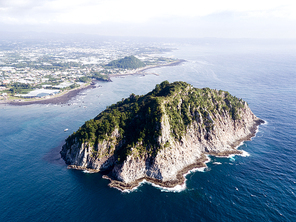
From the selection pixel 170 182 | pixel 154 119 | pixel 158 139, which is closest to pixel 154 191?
pixel 170 182

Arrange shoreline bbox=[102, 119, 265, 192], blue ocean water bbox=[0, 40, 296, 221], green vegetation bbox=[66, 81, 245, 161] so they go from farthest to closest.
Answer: green vegetation bbox=[66, 81, 245, 161] → shoreline bbox=[102, 119, 265, 192] → blue ocean water bbox=[0, 40, 296, 221]

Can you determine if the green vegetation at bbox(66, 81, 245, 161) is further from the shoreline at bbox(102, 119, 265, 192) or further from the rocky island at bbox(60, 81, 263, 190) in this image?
the shoreline at bbox(102, 119, 265, 192)

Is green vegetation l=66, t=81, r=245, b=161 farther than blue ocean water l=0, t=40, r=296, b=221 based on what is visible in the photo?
Yes

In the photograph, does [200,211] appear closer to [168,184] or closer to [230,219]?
[230,219]

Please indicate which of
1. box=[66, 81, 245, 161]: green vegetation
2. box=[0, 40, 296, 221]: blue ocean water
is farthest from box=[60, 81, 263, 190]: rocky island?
box=[0, 40, 296, 221]: blue ocean water

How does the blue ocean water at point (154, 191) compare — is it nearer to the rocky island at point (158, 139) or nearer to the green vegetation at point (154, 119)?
the rocky island at point (158, 139)

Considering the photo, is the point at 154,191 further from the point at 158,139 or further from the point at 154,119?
the point at 154,119

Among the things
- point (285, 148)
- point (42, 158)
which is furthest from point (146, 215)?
point (285, 148)

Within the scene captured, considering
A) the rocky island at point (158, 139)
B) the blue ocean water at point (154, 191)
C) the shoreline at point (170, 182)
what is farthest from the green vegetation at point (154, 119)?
the blue ocean water at point (154, 191)
